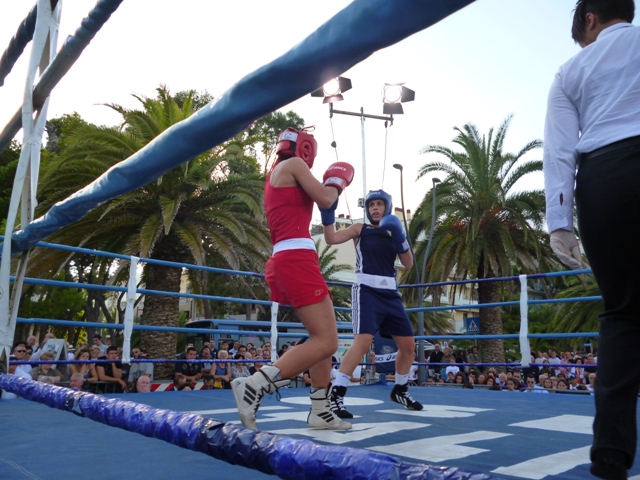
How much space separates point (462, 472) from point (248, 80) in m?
0.99

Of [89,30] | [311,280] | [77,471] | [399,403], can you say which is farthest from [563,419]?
[89,30]

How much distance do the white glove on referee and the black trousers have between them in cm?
6

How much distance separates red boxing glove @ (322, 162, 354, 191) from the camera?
119 inches

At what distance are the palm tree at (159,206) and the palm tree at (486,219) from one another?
568cm

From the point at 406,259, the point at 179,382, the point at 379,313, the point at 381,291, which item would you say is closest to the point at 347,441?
the point at 379,313

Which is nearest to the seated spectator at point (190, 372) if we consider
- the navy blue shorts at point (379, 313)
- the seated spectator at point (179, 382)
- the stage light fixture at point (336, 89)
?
the seated spectator at point (179, 382)

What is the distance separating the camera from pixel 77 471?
202cm

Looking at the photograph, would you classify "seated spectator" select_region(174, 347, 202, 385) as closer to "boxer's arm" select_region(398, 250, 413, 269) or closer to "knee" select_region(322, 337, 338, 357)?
"boxer's arm" select_region(398, 250, 413, 269)

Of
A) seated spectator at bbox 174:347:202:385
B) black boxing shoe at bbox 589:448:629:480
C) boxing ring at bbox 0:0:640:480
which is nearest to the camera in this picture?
boxing ring at bbox 0:0:640:480

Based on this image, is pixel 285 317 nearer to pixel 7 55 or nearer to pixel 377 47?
pixel 7 55

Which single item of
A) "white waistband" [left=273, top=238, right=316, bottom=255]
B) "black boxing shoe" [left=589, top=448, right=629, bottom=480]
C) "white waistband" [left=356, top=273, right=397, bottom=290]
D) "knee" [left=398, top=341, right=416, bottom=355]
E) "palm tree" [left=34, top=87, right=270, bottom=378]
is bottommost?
"black boxing shoe" [left=589, top=448, right=629, bottom=480]

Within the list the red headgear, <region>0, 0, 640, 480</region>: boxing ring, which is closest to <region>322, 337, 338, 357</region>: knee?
<region>0, 0, 640, 480</region>: boxing ring

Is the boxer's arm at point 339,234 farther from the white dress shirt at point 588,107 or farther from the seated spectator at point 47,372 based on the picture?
the seated spectator at point 47,372

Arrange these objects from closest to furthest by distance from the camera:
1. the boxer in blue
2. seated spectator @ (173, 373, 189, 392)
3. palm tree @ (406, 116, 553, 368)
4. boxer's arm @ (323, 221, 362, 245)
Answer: boxer's arm @ (323, 221, 362, 245)
the boxer in blue
seated spectator @ (173, 373, 189, 392)
palm tree @ (406, 116, 553, 368)
